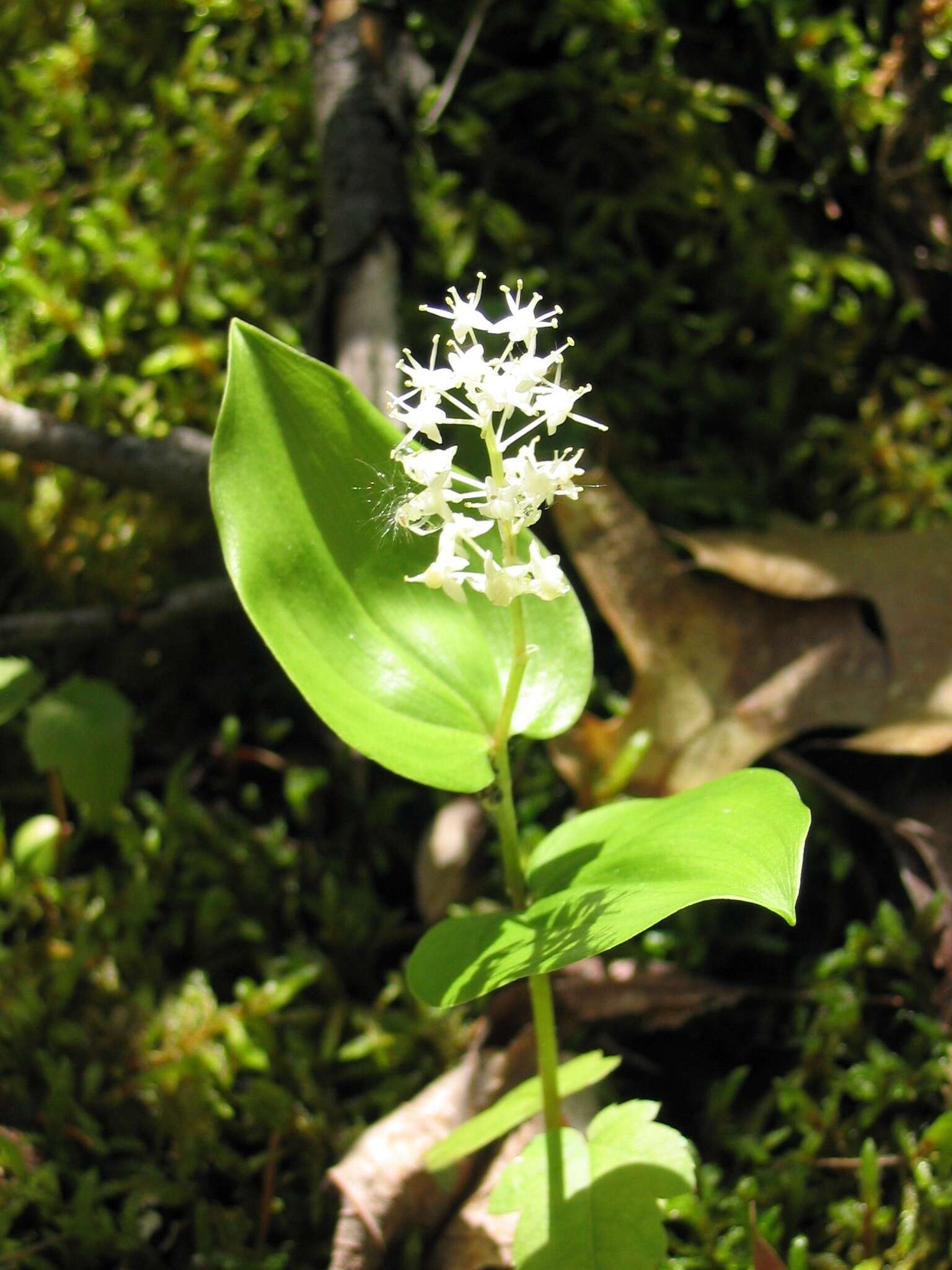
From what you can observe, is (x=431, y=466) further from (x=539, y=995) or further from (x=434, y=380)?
(x=539, y=995)

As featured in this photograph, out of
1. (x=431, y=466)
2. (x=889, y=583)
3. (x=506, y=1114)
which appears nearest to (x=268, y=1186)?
(x=506, y=1114)

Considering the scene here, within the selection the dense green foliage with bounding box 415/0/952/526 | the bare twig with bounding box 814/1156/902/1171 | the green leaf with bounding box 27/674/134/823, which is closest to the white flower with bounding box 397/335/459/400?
the green leaf with bounding box 27/674/134/823

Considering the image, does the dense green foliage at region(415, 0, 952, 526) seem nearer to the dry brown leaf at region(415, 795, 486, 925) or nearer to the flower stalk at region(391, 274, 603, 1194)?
the dry brown leaf at region(415, 795, 486, 925)

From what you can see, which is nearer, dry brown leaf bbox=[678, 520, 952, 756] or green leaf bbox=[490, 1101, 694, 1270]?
green leaf bbox=[490, 1101, 694, 1270]

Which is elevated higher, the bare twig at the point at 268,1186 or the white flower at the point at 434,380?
the white flower at the point at 434,380

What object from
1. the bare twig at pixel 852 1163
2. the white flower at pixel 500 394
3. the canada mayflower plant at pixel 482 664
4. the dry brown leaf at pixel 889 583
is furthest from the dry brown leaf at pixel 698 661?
the white flower at pixel 500 394

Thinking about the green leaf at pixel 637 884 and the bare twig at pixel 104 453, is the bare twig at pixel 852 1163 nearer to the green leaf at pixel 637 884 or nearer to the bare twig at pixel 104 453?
the green leaf at pixel 637 884
